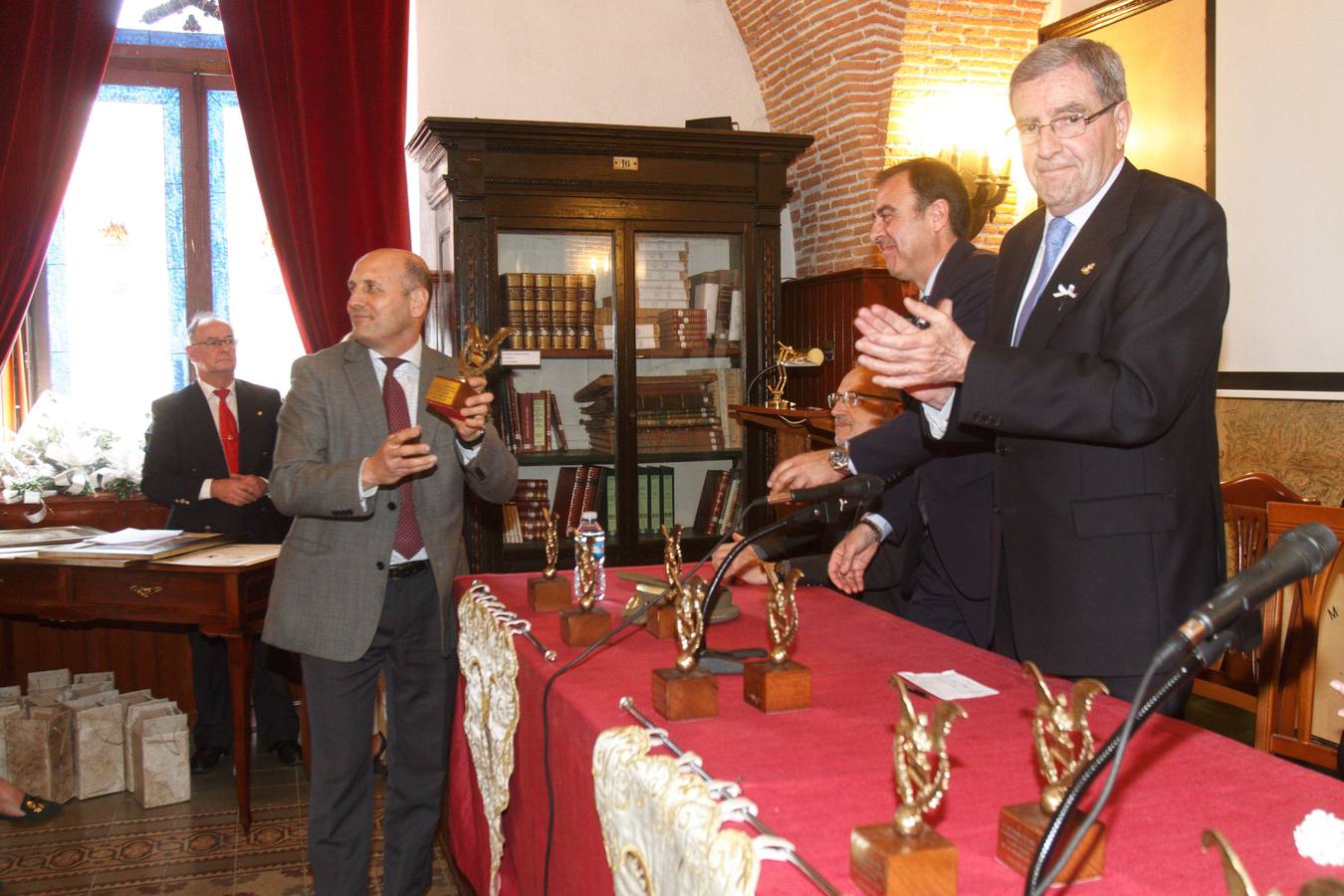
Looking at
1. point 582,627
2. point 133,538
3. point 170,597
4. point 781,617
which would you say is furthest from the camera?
point 133,538

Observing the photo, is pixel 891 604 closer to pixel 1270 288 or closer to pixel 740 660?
pixel 740 660

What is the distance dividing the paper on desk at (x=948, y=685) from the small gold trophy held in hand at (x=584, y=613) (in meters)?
0.65

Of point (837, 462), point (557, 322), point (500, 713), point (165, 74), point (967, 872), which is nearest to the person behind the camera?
point (967, 872)

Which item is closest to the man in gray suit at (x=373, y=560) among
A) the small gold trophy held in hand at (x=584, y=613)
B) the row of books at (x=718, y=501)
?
the small gold trophy held in hand at (x=584, y=613)

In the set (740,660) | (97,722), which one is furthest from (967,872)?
(97,722)

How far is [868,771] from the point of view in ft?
4.91

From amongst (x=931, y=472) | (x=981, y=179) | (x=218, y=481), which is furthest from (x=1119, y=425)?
(x=981, y=179)

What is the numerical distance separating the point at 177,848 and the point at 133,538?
1.15m

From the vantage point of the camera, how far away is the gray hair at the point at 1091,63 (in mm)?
1901

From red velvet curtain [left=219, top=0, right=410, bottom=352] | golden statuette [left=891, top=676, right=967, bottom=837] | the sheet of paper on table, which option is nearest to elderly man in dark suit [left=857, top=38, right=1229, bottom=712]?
golden statuette [left=891, top=676, right=967, bottom=837]

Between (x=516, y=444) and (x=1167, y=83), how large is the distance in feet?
10.3

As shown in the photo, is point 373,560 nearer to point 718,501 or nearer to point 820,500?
point 820,500

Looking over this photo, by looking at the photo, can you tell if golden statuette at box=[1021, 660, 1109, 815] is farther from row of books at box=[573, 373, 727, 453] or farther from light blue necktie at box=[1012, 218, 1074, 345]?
row of books at box=[573, 373, 727, 453]

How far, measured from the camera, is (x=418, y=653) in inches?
118
